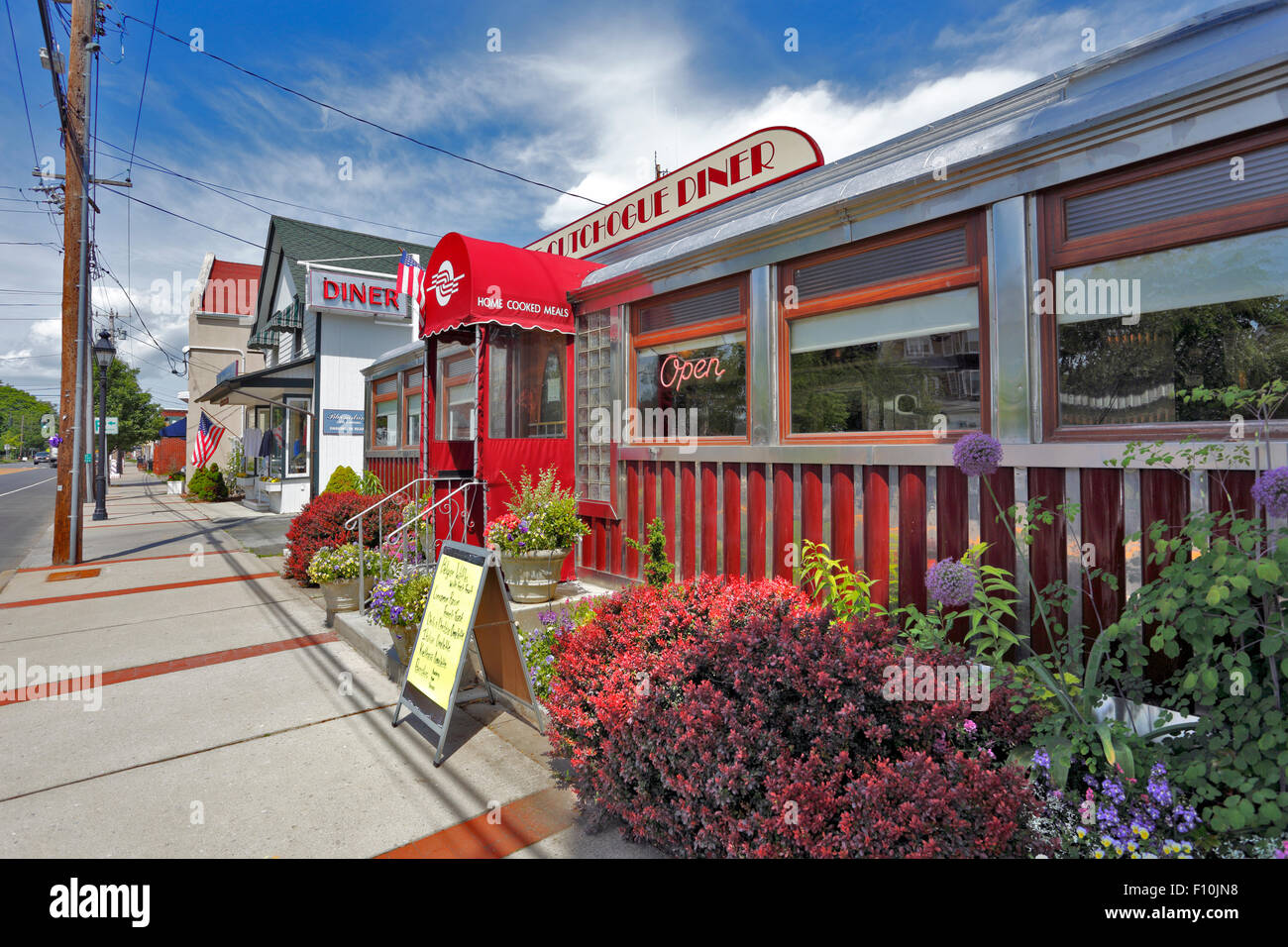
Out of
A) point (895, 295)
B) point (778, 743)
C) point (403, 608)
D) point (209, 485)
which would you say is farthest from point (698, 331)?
point (209, 485)

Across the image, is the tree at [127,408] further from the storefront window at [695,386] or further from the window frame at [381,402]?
the storefront window at [695,386]

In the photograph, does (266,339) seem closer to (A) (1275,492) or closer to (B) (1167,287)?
(B) (1167,287)

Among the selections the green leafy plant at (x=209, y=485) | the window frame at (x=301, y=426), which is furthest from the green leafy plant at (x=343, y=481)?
the green leafy plant at (x=209, y=485)

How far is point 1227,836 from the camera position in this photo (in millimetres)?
2221

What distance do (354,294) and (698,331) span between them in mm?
13850

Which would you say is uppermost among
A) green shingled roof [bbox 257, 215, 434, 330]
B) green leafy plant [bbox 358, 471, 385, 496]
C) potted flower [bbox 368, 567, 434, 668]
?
green shingled roof [bbox 257, 215, 434, 330]

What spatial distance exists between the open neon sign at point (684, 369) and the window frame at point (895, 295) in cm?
79

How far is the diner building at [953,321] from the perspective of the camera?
3082mm

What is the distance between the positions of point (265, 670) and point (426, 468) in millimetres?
3903

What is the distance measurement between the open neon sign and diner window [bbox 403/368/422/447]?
7.50 m

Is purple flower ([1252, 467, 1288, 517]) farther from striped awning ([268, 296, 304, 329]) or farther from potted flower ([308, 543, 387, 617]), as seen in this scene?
striped awning ([268, 296, 304, 329])

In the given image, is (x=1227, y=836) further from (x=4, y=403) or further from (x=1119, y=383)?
(x=4, y=403)

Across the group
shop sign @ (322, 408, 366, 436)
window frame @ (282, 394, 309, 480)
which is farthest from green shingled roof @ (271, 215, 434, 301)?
shop sign @ (322, 408, 366, 436)

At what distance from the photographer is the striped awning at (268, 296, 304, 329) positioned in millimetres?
18312
